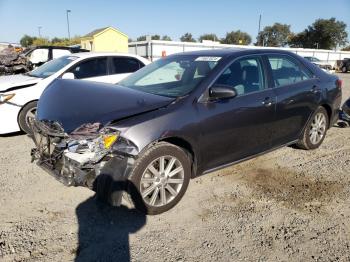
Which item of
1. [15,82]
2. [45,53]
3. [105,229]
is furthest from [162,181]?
[45,53]

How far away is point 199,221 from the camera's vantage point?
3332 mm

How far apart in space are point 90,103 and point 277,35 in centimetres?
9169

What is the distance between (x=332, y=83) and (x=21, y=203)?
492cm

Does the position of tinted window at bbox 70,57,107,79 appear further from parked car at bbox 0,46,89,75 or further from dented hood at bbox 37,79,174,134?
parked car at bbox 0,46,89,75

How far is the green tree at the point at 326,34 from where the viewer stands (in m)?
73.1

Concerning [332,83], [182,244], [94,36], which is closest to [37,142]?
[182,244]

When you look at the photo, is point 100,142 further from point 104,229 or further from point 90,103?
point 104,229

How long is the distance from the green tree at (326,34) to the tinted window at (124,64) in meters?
72.5

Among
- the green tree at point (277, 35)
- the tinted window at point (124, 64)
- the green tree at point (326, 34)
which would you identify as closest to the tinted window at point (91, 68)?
the tinted window at point (124, 64)

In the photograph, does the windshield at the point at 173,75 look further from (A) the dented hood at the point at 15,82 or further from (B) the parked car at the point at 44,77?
(A) the dented hood at the point at 15,82

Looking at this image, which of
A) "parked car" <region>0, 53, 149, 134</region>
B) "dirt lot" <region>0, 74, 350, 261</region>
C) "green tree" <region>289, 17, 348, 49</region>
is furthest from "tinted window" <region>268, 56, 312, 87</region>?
"green tree" <region>289, 17, 348, 49</region>

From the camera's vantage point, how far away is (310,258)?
276 cm

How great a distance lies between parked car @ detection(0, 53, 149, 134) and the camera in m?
5.97

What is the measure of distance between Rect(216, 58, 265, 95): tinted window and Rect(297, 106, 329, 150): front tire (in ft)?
4.63
